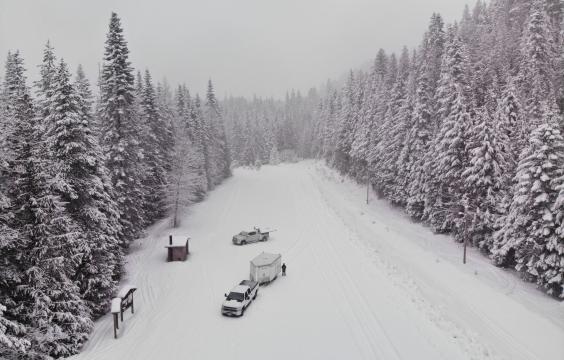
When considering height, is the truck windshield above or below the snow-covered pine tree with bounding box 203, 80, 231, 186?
below

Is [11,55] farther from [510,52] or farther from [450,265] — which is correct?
[510,52]

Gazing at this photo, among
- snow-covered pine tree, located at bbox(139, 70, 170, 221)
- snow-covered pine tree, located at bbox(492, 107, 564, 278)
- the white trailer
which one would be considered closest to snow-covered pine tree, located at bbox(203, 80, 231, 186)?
snow-covered pine tree, located at bbox(139, 70, 170, 221)

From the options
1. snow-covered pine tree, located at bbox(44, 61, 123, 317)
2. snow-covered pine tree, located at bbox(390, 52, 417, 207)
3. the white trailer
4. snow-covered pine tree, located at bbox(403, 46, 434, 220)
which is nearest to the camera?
snow-covered pine tree, located at bbox(44, 61, 123, 317)

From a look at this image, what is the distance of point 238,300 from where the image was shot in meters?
21.4

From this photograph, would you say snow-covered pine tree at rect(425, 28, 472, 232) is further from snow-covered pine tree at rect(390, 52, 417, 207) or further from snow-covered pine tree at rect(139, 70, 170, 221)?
snow-covered pine tree at rect(139, 70, 170, 221)

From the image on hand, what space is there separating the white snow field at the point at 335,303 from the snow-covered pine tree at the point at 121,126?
16.6ft

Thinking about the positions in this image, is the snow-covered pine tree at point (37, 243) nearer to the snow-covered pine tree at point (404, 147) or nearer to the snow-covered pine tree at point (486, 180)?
the snow-covered pine tree at point (486, 180)

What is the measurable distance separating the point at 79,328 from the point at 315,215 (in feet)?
104

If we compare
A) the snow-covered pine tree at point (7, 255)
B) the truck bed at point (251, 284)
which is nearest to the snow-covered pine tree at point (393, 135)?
the truck bed at point (251, 284)

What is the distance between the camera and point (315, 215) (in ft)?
154

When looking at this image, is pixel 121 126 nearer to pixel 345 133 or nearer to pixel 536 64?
pixel 536 64

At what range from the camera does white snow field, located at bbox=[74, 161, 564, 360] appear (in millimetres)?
18188

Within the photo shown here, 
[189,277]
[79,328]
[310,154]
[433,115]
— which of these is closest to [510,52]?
[433,115]

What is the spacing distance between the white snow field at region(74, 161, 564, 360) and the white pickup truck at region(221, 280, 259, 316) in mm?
502
